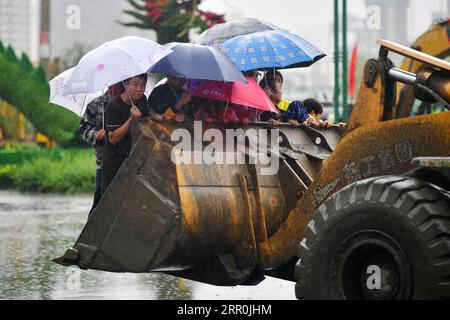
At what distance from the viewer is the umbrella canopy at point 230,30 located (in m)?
9.58

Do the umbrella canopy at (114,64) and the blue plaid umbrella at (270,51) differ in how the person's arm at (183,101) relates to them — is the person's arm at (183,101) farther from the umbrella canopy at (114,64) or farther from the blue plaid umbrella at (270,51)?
the blue plaid umbrella at (270,51)

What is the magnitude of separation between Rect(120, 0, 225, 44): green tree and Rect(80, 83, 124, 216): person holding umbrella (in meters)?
16.7

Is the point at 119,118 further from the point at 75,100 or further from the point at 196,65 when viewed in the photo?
the point at 75,100

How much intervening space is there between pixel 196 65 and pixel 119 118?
0.74 meters

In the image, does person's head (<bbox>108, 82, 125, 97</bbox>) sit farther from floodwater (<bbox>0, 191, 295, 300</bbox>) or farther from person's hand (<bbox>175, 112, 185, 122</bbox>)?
floodwater (<bbox>0, 191, 295, 300</bbox>)

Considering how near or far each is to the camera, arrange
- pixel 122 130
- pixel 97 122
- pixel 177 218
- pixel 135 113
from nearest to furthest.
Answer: pixel 177 218
pixel 135 113
pixel 122 130
pixel 97 122

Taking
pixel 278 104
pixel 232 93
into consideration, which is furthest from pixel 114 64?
pixel 278 104

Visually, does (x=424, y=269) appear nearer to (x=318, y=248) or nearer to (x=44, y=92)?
(x=318, y=248)

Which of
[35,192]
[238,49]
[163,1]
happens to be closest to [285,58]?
[238,49]

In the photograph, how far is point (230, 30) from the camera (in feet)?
31.8

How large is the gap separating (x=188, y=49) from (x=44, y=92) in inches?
→ 813

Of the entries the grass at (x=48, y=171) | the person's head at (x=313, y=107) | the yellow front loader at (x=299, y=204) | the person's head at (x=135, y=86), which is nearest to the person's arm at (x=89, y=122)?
the person's head at (x=135, y=86)

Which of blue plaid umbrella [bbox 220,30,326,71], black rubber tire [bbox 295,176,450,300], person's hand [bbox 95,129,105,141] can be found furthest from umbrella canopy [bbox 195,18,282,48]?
black rubber tire [bbox 295,176,450,300]

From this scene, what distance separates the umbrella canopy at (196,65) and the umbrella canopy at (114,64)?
0.19ft
